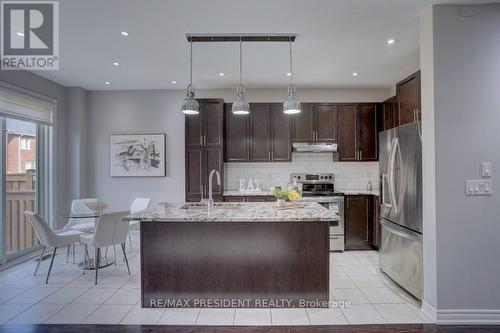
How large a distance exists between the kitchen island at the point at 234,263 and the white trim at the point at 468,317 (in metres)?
1.02

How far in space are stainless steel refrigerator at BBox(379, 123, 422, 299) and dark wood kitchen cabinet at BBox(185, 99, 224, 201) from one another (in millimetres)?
2646

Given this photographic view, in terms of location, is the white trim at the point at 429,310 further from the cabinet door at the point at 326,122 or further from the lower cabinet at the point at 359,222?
the cabinet door at the point at 326,122

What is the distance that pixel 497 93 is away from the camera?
262 centimetres

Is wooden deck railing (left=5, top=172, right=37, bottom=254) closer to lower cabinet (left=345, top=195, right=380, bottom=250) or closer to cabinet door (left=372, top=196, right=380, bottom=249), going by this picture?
lower cabinet (left=345, top=195, right=380, bottom=250)

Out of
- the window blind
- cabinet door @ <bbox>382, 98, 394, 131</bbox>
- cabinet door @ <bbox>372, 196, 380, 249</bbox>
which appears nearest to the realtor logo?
the window blind

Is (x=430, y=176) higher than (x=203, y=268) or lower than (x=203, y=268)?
higher

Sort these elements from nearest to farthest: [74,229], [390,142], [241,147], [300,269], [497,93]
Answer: [497,93] → [300,269] → [390,142] → [74,229] → [241,147]

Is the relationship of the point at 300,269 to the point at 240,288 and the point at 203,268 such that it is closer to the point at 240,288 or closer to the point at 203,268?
the point at 240,288

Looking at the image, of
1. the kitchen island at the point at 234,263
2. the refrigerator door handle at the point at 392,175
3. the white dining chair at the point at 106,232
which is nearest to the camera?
the kitchen island at the point at 234,263

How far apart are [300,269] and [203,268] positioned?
965 millimetres

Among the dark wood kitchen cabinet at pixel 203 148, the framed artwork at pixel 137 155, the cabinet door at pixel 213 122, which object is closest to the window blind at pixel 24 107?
the framed artwork at pixel 137 155

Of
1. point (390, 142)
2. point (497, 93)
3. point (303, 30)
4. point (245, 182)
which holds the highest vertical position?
point (303, 30)

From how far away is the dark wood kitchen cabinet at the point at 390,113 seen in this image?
4.48 m

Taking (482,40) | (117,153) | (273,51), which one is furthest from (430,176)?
(117,153)
